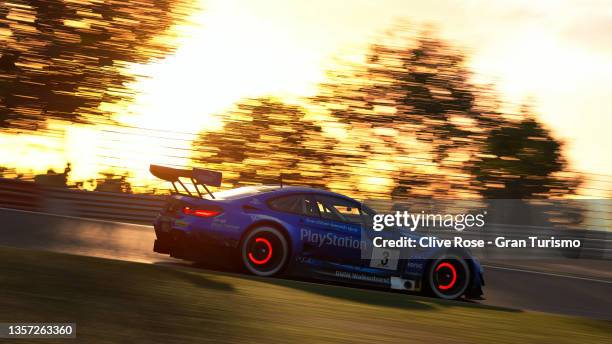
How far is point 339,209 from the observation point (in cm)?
1031

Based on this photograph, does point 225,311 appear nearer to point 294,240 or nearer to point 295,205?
point 294,240

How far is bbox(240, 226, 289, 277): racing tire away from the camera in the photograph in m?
9.77

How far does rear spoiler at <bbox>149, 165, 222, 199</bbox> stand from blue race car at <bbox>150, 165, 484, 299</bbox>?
0.01 m

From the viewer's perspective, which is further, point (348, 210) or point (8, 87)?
point (8, 87)

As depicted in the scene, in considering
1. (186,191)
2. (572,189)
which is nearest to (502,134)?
(572,189)

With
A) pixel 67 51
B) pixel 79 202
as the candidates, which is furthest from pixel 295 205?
pixel 67 51

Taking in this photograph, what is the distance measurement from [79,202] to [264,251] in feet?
23.7

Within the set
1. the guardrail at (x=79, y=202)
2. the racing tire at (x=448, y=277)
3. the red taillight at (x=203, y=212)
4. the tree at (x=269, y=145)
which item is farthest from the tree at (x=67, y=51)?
the racing tire at (x=448, y=277)

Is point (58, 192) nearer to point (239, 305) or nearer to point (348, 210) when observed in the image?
point (348, 210)

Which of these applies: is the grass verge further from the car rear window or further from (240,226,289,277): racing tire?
the car rear window

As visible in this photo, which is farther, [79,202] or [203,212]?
[79,202]

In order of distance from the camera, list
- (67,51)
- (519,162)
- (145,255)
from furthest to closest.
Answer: (519,162), (67,51), (145,255)

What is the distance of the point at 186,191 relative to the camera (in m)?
10.2

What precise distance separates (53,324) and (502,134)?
18712 millimetres
